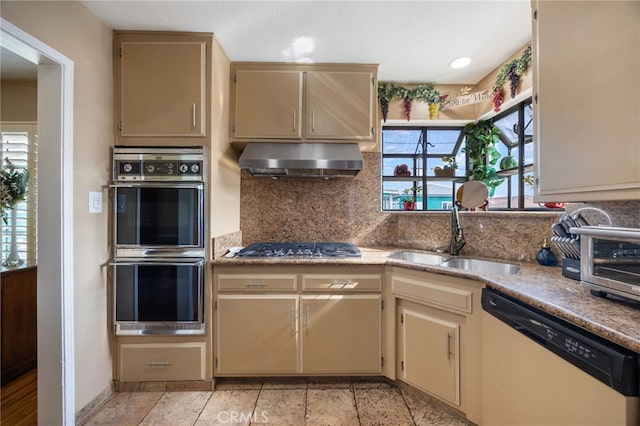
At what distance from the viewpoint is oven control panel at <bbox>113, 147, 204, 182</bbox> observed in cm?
173

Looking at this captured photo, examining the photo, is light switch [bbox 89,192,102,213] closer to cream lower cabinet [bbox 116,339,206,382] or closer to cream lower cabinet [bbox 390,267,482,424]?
cream lower cabinet [bbox 116,339,206,382]

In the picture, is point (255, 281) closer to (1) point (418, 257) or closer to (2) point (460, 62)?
(1) point (418, 257)

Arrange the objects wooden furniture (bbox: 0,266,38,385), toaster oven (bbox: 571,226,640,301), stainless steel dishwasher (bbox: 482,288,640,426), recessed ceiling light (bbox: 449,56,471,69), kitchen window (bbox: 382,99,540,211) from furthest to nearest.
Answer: kitchen window (bbox: 382,99,540,211)
recessed ceiling light (bbox: 449,56,471,69)
wooden furniture (bbox: 0,266,38,385)
toaster oven (bbox: 571,226,640,301)
stainless steel dishwasher (bbox: 482,288,640,426)

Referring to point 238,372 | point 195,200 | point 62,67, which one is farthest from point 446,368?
point 62,67

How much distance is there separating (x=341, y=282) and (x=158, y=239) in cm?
126

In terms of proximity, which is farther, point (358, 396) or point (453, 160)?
point (453, 160)

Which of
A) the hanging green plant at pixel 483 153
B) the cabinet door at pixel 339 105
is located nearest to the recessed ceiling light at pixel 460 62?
the hanging green plant at pixel 483 153

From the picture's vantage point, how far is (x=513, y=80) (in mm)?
1953

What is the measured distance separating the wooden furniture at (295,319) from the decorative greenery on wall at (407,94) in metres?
1.56

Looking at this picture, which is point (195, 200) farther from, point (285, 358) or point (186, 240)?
point (285, 358)

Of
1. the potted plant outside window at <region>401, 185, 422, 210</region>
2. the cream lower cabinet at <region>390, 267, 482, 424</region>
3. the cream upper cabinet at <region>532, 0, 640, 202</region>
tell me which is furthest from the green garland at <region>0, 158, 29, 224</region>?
the cream upper cabinet at <region>532, 0, 640, 202</region>

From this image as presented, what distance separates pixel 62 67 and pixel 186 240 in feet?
3.70

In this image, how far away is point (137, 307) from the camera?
1.74m

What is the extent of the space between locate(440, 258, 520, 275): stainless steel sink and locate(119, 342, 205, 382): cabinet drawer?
1.84m
